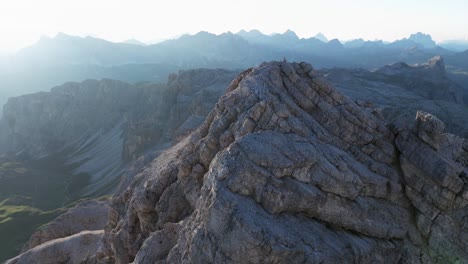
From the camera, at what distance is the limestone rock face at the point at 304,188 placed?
81.3ft

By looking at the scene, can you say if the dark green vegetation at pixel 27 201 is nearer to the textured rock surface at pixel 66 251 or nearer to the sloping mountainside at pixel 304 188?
the textured rock surface at pixel 66 251

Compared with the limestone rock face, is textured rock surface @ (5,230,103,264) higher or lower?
lower

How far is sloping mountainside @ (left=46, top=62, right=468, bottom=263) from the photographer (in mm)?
24797

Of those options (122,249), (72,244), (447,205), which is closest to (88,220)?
(72,244)

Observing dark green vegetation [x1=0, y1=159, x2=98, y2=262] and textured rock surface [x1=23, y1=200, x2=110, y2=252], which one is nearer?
textured rock surface [x1=23, y1=200, x2=110, y2=252]

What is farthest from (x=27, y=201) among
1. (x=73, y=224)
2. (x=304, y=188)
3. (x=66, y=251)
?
(x=304, y=188)

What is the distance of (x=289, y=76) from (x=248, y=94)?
520 cm

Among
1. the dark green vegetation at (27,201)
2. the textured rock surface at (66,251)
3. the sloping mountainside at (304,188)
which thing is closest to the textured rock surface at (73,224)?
the textured rock surface at (66,251)

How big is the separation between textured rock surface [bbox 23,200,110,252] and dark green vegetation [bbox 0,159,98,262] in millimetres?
48574

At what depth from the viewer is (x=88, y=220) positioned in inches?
2854

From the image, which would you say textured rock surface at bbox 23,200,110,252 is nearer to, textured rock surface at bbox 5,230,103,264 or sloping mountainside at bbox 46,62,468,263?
textured rock surface at bbox 5,230,103,264

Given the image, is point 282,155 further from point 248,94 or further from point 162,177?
point 162,177

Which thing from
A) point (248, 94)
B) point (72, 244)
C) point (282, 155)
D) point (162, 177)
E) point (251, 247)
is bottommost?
point (72, 244)

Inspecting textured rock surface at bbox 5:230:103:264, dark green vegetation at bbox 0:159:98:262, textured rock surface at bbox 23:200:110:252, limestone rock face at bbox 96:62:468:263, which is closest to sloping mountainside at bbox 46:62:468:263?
limestone rock face at bbox 96:62:468:263
